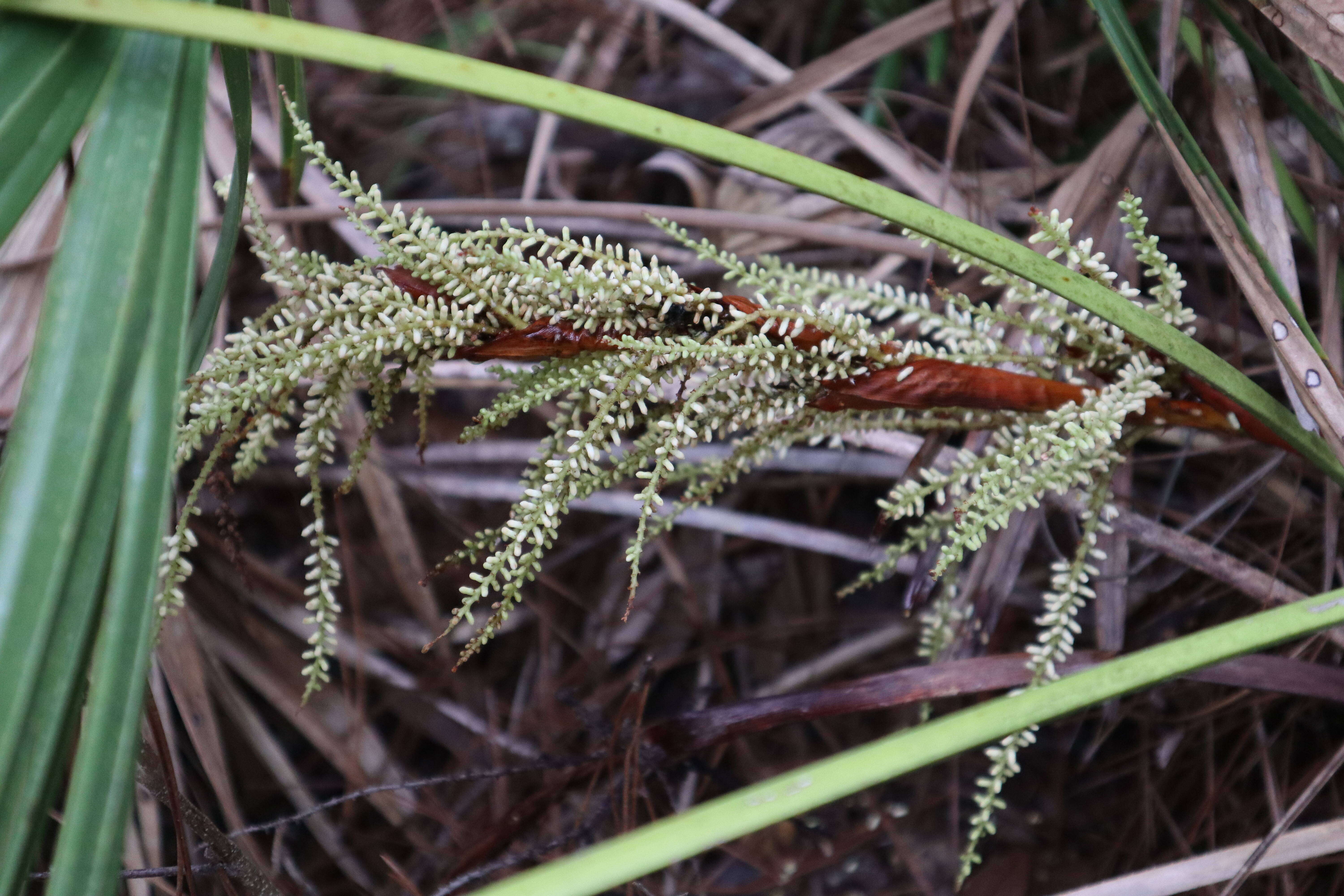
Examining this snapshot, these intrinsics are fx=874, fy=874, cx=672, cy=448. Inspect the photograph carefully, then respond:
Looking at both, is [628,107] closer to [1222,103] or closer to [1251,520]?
[1222,103]

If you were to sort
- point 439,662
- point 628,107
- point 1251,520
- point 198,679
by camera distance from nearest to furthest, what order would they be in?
point 628,107
point 1251,520
point 198,679
point 439,662

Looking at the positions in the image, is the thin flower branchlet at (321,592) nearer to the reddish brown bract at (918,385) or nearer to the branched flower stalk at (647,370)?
the branched flower stalk at (647,370)

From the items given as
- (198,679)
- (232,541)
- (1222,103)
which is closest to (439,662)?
(198,679)

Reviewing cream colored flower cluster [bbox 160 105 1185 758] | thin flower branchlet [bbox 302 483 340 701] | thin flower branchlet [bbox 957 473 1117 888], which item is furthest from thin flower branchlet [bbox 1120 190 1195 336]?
thin flower branchlet [bbox 302 483 340 701]

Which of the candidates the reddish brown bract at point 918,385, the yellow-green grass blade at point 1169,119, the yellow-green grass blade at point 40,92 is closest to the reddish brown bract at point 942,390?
the reddish brown bract at point 918,385

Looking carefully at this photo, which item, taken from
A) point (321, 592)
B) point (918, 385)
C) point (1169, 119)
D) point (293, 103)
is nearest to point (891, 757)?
point (918, 385)

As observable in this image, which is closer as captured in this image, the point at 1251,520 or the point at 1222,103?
the point at 1222,103
